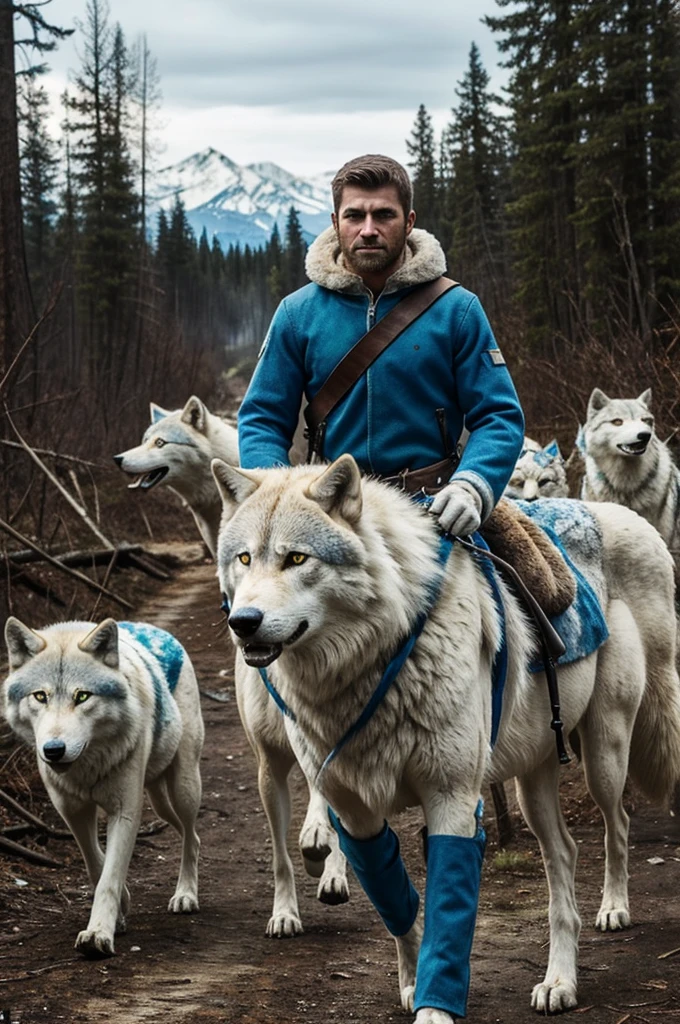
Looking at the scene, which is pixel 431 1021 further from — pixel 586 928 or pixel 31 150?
pixel 31 150

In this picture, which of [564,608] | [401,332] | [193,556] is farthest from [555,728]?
[193,556]

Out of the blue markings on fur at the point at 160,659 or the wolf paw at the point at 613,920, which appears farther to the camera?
the blue markings on fur at the point at 160,659

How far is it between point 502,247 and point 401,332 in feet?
143

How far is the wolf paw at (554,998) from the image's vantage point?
156 inches

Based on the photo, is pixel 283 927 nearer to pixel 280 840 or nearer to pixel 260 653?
pixel 280 840

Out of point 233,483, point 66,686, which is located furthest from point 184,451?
point 233,483

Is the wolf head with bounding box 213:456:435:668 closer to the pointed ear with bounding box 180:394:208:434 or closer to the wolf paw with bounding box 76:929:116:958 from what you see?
the wolf paw with bounding box 76:929:116:958

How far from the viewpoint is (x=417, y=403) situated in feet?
12.6

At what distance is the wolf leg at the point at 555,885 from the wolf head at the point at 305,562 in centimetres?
158

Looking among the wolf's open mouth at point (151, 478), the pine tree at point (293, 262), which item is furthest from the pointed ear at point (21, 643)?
the pine tree at point (293, 262)

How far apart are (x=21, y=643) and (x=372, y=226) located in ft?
9.24

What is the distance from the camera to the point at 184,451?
335 inches

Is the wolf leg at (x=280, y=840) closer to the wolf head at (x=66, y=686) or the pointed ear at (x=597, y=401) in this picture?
the wolf head at (x=66, y=686)

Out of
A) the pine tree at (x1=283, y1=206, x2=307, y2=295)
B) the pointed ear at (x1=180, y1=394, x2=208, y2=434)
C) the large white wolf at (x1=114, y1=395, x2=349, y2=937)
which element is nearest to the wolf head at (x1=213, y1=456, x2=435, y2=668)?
the large white wolf at (x1=114, y1=395, x2=349, y2=937)
